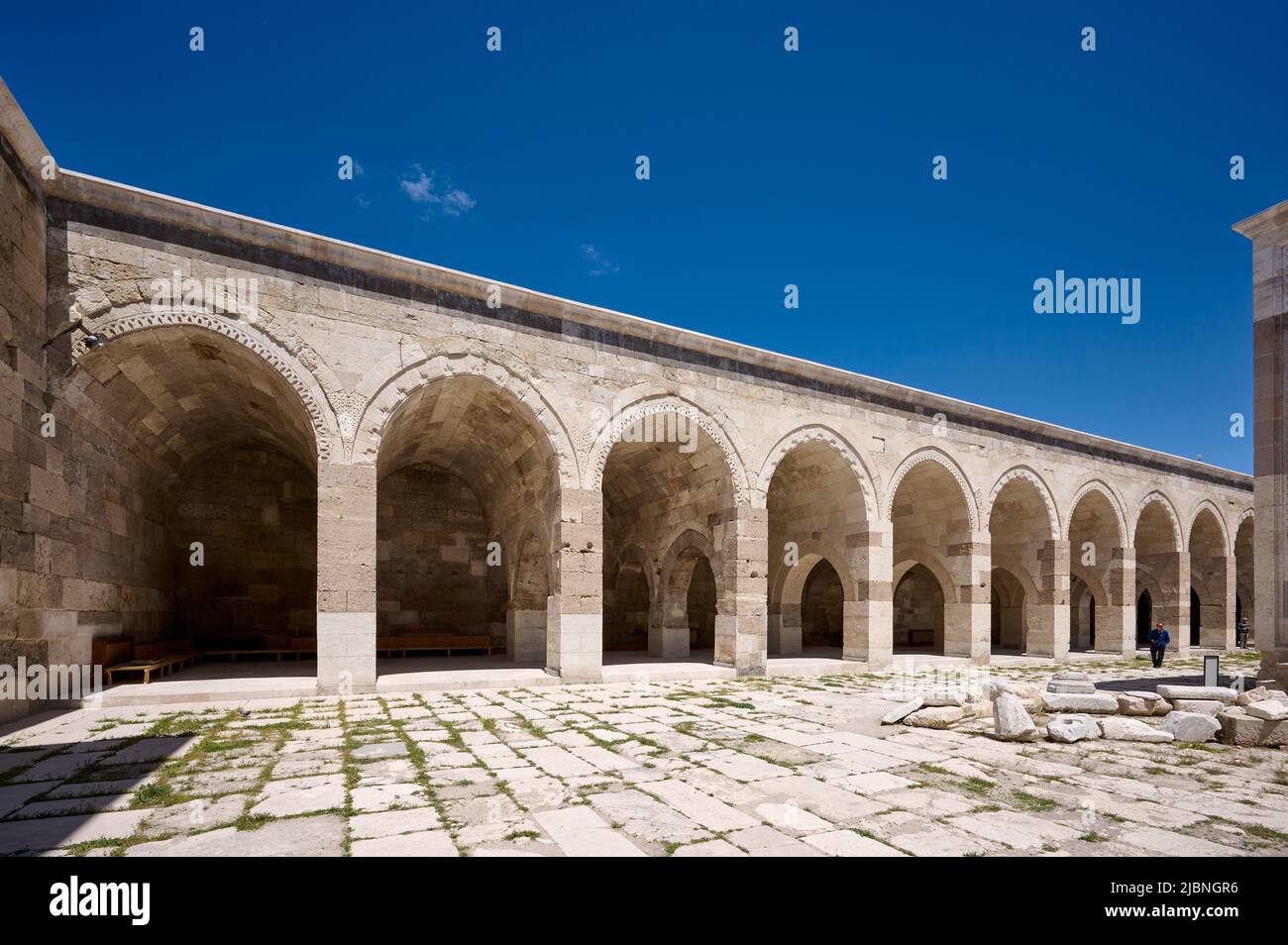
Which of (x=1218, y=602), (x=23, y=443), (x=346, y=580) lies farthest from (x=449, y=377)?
(x=1218, y=602)

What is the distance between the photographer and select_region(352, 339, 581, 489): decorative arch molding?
10523 mm

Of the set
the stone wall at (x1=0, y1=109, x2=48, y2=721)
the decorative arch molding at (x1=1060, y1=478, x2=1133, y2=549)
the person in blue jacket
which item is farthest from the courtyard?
the decorative arch molding at (x1=1060, y1=478, x2=1133, y2=549)

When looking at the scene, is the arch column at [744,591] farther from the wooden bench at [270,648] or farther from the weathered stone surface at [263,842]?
the weathered stone surface at [263,842]

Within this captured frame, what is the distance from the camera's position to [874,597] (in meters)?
15.3

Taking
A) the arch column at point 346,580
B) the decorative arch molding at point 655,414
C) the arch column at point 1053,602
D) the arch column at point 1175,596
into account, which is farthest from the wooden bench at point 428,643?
the arch column at point 1175,596

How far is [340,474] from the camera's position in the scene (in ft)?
33.8

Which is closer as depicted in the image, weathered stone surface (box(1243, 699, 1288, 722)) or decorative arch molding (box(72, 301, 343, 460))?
weathered stone surface (box(1243, 699, 1288, 722))

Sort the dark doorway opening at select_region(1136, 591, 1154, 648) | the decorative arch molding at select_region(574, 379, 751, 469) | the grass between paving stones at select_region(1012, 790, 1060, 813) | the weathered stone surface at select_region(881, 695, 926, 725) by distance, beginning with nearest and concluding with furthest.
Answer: the grass between paving stones at select_region(1012, 790, 1060, 813) → the weathered stone surface at select_region(881, 695, 926, 725) → the decorative arch molding at select_region(574, 379, 751, 469) → the dark doorway opening at select_region(1136, 591, 1154, 648)

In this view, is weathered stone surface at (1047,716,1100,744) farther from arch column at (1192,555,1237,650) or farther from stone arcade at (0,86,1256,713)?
arch column at (1192,555,1237,650)

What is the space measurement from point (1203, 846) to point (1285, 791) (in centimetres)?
203

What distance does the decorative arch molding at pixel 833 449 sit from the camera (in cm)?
1389

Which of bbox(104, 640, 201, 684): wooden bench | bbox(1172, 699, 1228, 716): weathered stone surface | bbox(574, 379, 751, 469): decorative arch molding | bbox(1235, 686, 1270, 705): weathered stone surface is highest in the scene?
bbox(574, 379, 751, 469): decorative arch molding

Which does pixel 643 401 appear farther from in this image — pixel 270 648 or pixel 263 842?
pixel 263 842

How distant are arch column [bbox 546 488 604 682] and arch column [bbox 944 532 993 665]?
378 inches
